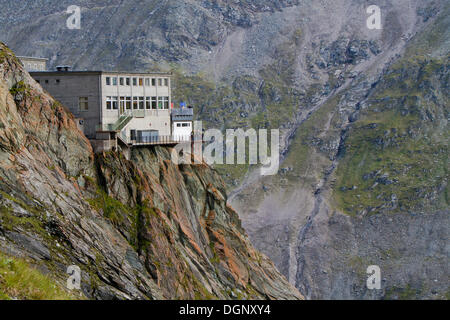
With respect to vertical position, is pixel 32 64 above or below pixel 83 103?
above

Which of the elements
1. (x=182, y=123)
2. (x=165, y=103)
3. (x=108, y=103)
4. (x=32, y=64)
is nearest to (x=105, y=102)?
(x=108, y=103)

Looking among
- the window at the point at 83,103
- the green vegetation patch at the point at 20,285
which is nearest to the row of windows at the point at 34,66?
the window at the point at 83,103

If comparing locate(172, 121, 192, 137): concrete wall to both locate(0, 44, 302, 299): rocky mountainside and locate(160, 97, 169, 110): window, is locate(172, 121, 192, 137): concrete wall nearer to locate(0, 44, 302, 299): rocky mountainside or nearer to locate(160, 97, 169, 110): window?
locate(160, 97, 169, 110): window

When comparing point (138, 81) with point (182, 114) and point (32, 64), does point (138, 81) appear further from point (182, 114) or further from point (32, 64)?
point (32, 64)

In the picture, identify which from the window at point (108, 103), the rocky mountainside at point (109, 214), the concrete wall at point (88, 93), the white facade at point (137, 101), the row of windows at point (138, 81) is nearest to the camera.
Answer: the rocky mountainside at point (109, 214)

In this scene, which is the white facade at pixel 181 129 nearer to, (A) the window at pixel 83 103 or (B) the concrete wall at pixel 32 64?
(A) the window at pixel 83 103
